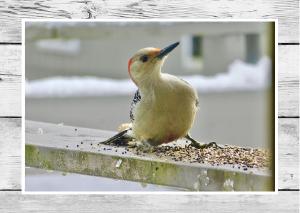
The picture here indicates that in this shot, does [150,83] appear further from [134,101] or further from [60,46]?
[60,46]

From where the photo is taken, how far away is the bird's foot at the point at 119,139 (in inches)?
55.6

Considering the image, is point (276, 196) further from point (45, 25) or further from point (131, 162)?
point (45, 25)

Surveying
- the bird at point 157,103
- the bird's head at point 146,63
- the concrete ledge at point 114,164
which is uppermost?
the bird's head at point 146,63

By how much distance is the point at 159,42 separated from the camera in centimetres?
140

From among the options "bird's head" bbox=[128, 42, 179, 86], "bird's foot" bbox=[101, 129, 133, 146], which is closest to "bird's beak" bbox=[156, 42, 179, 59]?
"bird's head" bbox=[128, 42, 179, 86]

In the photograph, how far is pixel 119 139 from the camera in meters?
1.42

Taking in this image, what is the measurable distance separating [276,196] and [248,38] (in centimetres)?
29

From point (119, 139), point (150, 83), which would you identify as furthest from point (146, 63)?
point (119, 139)

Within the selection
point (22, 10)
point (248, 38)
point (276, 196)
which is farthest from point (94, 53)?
point (276, 196)

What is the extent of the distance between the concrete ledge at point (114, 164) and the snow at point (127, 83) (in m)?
0.07

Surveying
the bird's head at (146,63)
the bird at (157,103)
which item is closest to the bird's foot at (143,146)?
the bird at (157,103)

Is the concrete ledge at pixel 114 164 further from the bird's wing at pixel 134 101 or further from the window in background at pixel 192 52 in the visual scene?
the window in background at pixel 192 52

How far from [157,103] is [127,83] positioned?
7 cm

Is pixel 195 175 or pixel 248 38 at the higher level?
pixel 248 38
